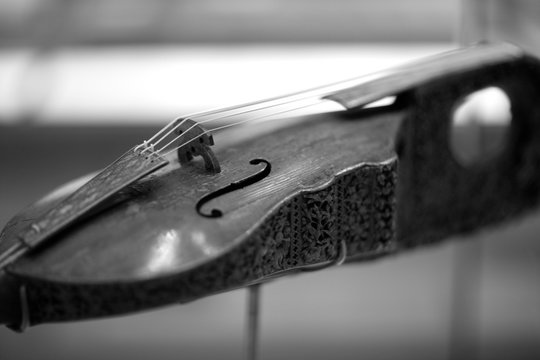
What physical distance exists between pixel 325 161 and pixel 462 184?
0.94 ft

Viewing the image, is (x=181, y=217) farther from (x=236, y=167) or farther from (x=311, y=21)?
(x=311, y=21)

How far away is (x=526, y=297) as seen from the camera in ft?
5.12

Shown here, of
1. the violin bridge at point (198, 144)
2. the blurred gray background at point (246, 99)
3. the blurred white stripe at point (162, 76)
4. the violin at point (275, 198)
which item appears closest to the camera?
the violin at point (275, 198)

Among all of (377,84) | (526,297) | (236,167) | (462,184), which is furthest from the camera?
(526,297)

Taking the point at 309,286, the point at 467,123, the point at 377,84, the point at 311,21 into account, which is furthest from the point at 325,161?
the point at 311,21

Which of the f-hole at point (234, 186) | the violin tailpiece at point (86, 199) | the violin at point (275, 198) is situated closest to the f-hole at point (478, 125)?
the violin at point (275, 198)

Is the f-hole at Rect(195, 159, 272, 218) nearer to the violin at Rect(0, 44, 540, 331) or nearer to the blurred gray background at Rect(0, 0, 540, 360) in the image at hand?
the violin at Rect(0, 44, 540, 331)

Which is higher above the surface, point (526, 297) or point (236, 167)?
point (236, 167)

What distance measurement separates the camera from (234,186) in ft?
2.54

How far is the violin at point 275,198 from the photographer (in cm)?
67

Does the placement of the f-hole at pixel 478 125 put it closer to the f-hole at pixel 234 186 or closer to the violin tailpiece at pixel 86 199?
the f-hole at pixel 234 186

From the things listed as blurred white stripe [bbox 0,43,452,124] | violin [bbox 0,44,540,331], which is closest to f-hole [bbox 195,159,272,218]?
violin [bbox 0,44,540,331]

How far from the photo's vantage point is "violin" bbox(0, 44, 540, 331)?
0.67 m

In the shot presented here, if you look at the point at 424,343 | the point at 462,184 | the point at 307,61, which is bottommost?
the point at 424,343
